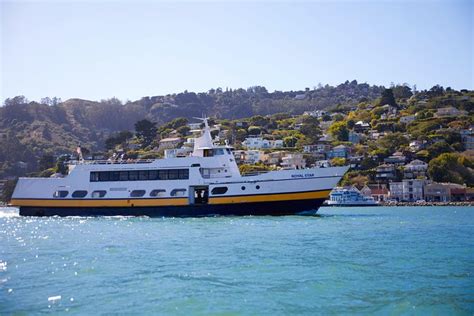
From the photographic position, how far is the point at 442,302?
10.8 meters

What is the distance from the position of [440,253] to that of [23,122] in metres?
156

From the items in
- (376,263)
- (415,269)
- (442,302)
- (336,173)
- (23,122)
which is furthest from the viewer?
(23,122)

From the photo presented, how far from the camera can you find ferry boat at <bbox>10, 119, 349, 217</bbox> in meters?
31.6

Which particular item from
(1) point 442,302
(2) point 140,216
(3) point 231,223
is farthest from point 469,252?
(2) point 140,216

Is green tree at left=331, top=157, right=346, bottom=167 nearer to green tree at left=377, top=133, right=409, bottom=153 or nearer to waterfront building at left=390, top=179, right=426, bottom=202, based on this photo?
waterfront building at left=390, top=179, right=426, bottom=202

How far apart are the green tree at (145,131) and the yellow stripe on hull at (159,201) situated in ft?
212

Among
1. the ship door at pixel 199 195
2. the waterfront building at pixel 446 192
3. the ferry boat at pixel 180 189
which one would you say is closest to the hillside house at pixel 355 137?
the waterfront building at pixel 446 192

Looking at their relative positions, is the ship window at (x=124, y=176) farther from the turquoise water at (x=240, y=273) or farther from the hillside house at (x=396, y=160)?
the hillside house at (x=396, y=160)

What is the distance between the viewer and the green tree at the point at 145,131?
101562 mm

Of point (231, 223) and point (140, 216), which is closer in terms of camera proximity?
point (231, 223)

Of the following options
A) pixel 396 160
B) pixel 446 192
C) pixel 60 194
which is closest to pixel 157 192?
pixel 60 194

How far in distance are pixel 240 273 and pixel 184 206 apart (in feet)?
65.7

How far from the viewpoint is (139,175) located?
34.2 metres

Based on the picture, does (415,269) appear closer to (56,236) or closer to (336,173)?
(56,236)
